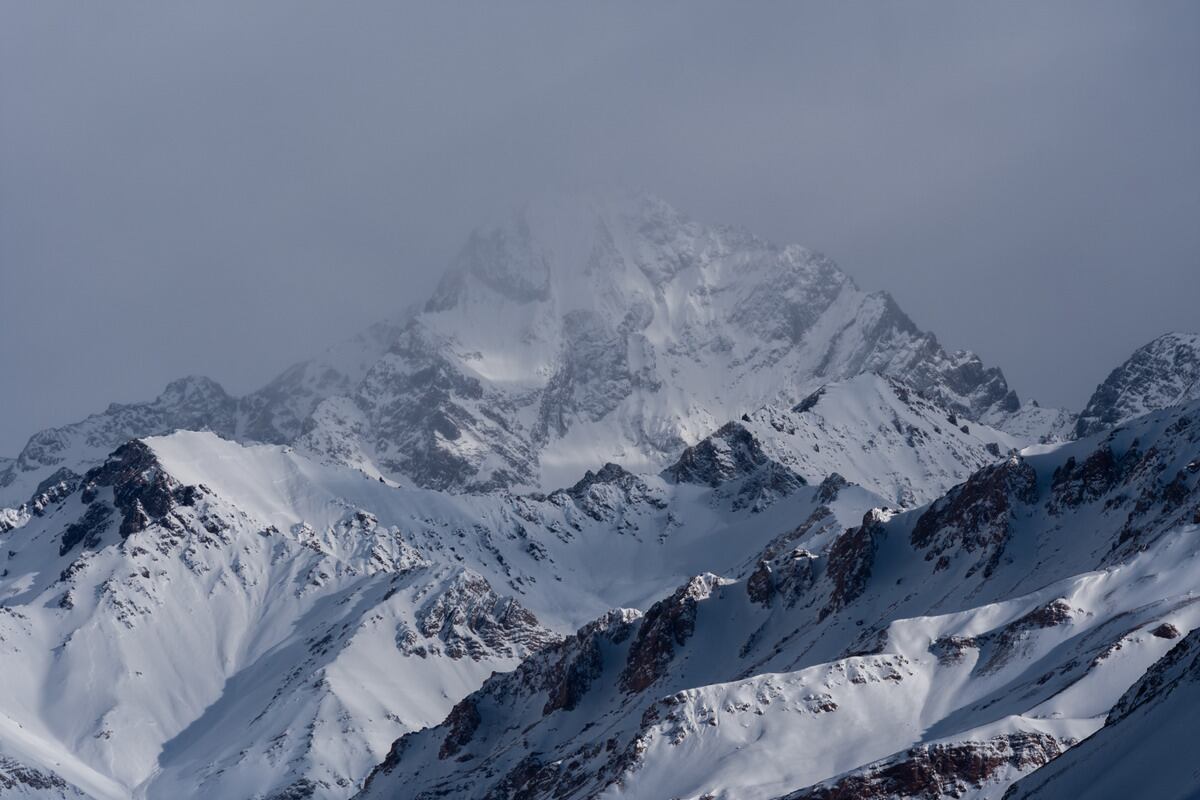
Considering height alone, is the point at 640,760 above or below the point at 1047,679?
above

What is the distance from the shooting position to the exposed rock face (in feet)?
468

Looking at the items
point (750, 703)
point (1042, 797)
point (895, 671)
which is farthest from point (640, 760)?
point (1042, 797)

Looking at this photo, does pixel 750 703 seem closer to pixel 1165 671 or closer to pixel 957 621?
pixel 957 621

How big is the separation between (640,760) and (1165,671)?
8023 cm

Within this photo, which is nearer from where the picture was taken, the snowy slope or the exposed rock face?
the snowy slope

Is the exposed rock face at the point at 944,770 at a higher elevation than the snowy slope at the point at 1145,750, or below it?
below

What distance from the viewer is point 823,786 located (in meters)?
146

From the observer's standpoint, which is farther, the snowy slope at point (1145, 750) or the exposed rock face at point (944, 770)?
the exposed rock face at point (944, 770)

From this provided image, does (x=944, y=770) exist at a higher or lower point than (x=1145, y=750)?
lower

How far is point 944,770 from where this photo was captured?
143500 mm

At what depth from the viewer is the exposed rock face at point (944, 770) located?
143 metres

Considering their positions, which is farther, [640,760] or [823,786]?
[640,760]

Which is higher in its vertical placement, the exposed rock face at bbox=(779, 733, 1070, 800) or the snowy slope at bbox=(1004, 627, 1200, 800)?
the snowy slope at bbox=(1004, 627, 1200, 800)

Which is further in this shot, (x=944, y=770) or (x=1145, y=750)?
(x=944, y=770)
